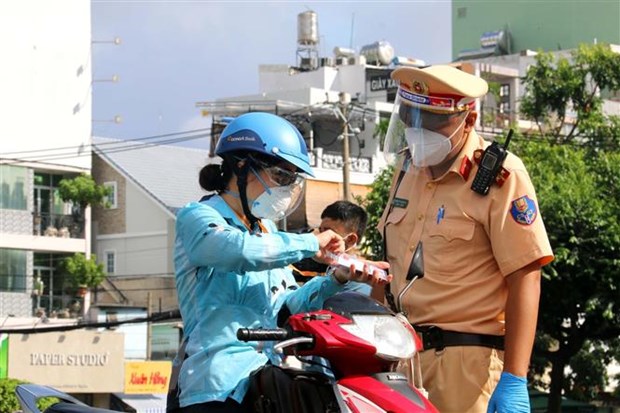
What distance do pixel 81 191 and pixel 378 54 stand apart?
16.0 metres

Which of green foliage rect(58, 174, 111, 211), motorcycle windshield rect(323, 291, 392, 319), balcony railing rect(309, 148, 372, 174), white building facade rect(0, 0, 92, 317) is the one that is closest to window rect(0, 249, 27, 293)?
white building facade rect(0, 0, 92, 317)

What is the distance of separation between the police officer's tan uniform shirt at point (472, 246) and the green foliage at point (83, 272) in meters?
35.7

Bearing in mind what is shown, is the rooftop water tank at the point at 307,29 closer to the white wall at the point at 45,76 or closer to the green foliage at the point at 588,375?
the white wall at the point at 45,76

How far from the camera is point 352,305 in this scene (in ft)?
13.3

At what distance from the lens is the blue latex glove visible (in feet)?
14.8

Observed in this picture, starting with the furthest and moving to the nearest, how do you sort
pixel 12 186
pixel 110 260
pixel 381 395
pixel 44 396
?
1. pixel 110 260
2. pixel 12 186
3. pixel 44 396
4. pixel 381 395

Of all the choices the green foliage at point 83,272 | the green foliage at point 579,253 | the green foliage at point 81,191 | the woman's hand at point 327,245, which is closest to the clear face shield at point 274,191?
the woman's hand at point 327,245

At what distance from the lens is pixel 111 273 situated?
4550cm

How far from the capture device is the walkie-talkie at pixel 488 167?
491 centimetres

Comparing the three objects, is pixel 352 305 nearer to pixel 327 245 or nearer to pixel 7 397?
pixel 327 245

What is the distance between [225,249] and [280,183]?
0.39m

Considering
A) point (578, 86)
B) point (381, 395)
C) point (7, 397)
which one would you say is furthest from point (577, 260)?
point (381, 395)

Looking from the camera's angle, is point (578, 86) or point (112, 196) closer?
point (578, 86)

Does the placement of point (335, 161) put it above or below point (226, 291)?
below
